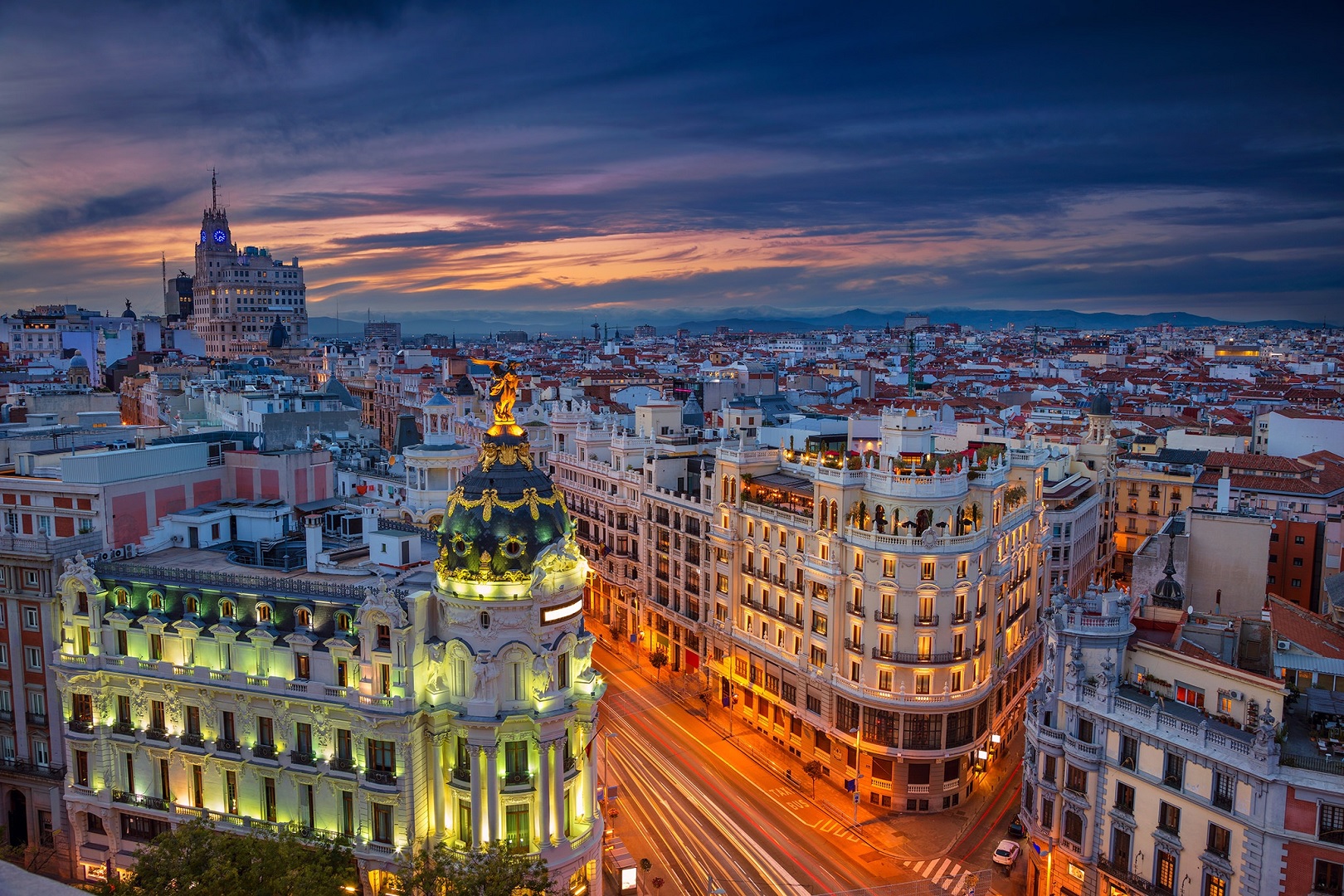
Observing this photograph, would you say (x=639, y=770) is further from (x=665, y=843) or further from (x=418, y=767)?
(x=418, y=767)

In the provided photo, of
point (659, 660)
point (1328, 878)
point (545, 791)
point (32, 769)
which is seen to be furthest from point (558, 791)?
point (659, 660)

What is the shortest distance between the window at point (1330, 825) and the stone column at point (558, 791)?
3780cm

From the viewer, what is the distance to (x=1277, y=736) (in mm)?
46906

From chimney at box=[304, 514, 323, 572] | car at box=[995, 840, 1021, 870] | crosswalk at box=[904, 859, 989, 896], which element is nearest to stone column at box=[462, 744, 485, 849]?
chimney at box=[304, 514, 323, 572]

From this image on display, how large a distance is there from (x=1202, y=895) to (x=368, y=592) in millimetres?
46761

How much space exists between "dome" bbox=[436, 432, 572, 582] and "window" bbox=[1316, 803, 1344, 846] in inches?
1575

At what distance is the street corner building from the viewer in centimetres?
5450

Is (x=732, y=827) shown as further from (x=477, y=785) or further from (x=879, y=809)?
(x=477, y=785)

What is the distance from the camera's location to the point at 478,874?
47.6m

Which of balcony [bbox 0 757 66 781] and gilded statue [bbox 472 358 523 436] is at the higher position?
gilded statue [bbox 472 358 523 436]

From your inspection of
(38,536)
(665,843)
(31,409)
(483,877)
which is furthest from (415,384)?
(483,877)

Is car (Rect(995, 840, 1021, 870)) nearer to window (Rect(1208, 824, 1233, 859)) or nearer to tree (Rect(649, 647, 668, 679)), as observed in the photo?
window (Rect(1208, 824, 1233, 859))

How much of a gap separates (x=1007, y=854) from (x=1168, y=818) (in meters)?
16.6

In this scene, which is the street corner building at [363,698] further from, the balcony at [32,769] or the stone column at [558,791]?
the balcony at [32,769]
